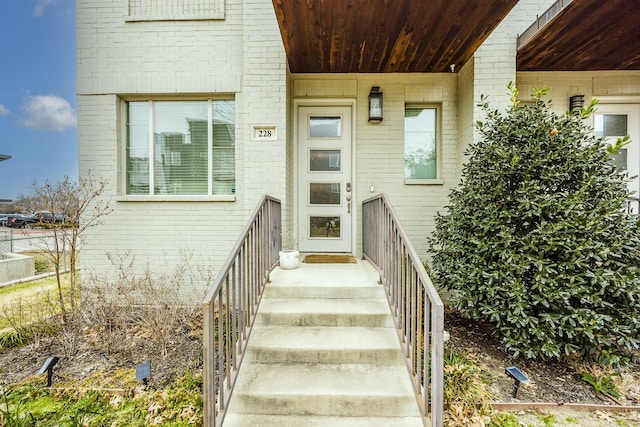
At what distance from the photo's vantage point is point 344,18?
3145 mm

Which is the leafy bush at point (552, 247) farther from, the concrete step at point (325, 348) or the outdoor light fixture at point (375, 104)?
the outdoor light fixture at point (375, 104)

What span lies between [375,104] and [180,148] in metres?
2.86

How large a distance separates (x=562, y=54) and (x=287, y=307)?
4.55 m

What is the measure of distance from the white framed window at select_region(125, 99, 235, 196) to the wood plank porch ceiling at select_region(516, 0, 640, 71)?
3.98m

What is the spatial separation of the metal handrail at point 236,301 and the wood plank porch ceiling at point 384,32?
6.30 feet

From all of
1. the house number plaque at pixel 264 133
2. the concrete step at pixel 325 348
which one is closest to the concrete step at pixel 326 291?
→ the concrete step at pixel 325 348

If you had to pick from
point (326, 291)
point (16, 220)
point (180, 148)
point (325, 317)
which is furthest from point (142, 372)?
point (16, 220)

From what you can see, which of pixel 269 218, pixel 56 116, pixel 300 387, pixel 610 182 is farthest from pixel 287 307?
pixel 56 116

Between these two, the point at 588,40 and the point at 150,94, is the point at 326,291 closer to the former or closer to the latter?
the point at 150,94

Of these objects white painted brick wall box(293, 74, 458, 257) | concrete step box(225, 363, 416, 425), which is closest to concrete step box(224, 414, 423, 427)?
concrete step box(225, 363, 416, 425)

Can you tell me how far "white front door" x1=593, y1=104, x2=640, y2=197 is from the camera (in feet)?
14.3

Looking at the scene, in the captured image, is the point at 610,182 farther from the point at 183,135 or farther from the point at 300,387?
the point at 183,135

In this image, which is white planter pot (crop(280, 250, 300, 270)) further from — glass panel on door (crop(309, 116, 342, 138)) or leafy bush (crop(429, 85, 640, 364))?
glass panel on door (crop(309, 116, 342, 138))

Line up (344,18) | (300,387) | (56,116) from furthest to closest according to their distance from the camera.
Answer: (56,116) < (344,18) < (300,387)
